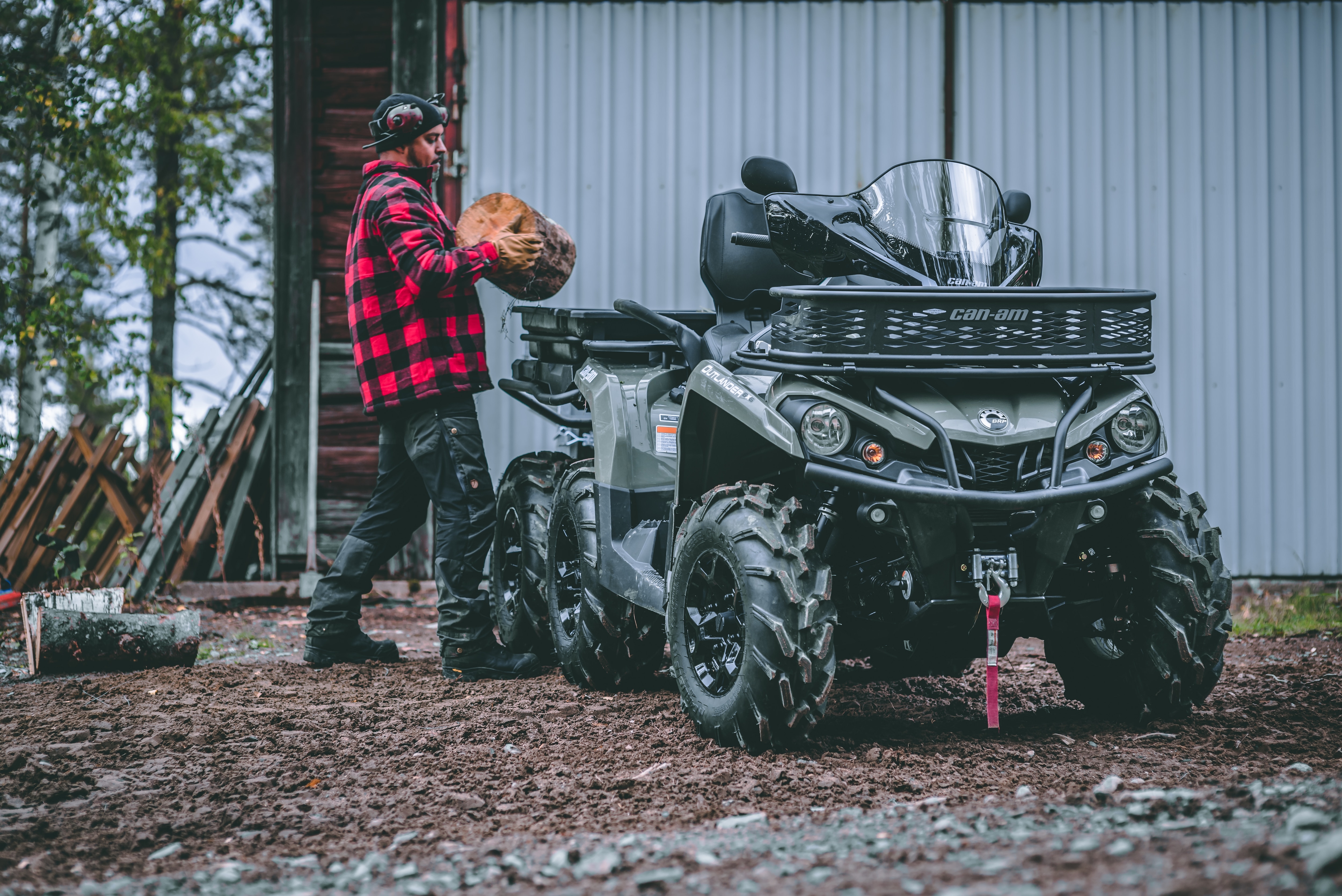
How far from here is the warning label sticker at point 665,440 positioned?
455 centimetres

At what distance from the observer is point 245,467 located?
8.27 metres

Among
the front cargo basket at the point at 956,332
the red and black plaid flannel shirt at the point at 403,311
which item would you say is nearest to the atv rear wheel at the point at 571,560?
the red and black plaid flannel shirt at the point at 403,311

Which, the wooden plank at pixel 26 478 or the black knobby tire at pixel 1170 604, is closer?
the black knobby tire at pixel 1170 604

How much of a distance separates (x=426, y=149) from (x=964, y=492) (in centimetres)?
310

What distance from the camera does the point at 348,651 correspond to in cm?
539

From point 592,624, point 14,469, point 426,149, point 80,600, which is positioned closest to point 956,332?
point 592,624

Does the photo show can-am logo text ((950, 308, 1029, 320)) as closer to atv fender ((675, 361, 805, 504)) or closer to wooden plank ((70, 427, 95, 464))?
atv fender ((675, 361, 805, 504))

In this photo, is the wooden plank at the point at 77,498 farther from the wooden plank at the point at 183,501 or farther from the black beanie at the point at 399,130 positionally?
the black beanie at the point at 399,130

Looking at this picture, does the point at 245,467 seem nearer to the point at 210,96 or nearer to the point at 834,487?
the point at 834,487

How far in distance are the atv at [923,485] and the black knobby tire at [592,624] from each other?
0.29 metres

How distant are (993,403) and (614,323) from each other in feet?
6.35

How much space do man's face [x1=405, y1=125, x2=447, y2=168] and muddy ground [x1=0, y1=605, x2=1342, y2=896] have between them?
7.47 feet

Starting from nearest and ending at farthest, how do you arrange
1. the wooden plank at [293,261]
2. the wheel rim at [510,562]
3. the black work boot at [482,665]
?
the black work boot at [482,665] < the wheel rim at [510,562] < the wooden plank at [293,261]

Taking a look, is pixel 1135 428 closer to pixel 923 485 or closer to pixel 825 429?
pixel 923 485
